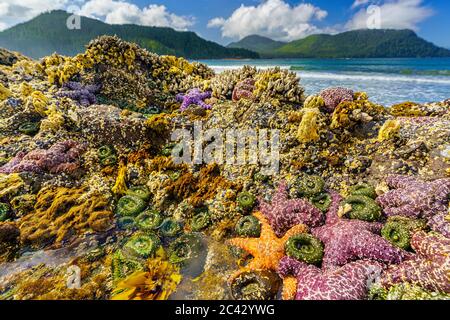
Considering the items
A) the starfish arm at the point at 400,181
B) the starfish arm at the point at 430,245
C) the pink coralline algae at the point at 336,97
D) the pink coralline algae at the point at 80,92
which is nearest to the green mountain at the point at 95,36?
the pink coralline algae at the point at 80,92

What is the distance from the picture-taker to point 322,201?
612 cm

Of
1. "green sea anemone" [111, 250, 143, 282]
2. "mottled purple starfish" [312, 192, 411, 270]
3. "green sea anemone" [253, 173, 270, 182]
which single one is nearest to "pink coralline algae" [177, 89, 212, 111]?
"green sea anemone" [253, 173, 270, 182]

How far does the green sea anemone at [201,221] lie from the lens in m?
6.16

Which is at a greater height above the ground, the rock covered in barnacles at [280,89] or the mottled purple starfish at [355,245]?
the rock covered in barnacles at [280,89]

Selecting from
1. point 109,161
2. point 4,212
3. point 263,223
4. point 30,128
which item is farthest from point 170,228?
point 30,128

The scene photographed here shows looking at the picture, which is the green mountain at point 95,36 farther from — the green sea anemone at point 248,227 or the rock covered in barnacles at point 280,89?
the green sea anemone at point 248,227

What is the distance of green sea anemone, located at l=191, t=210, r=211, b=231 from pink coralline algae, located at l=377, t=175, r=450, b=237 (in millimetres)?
3995

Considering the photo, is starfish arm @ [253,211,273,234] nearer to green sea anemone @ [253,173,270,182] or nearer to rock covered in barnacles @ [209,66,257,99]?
green sea anemone @ [253,173,270,182]

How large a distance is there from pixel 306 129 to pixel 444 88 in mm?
28570

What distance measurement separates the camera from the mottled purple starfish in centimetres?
447

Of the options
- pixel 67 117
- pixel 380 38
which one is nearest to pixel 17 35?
pixel 67 117

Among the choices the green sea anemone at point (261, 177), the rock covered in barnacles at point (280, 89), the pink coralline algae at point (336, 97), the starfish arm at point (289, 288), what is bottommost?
the starfish arm at point (289, 288)

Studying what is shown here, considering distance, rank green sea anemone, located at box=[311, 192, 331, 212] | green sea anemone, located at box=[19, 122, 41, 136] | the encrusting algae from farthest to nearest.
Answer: green sea anemone, located at box=[19, 122, 41, 136] → green sea anemone, located at box=[311, 192, 331, 212] → the encrusting algae

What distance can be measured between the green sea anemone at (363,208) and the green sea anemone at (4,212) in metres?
8.18
